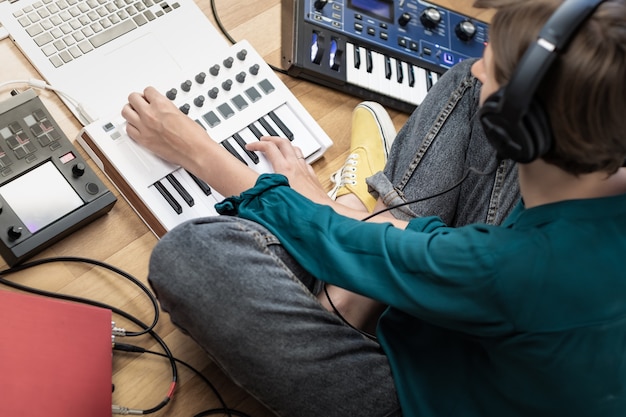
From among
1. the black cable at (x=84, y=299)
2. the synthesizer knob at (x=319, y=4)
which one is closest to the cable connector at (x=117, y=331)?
the black cable at (x=84, y=299)

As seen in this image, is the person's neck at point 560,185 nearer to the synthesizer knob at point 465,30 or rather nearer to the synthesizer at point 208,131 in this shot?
the synthesizer at point 208,131

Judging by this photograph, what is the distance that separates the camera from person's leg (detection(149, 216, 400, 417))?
3.43 ft

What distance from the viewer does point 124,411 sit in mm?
1156

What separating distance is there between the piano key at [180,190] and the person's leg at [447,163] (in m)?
0.33

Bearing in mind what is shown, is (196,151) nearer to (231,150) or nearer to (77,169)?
(231,150)

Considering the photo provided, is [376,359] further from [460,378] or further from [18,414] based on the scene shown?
[18,414]

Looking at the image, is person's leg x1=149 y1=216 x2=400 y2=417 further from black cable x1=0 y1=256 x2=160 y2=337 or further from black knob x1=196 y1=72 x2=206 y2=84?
black knob x1=196 y1=72 x2=206 y2=84

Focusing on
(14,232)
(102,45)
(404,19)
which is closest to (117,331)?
(14,232)

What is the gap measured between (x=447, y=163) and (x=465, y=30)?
17.3 inches

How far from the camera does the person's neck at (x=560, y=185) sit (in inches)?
36.9

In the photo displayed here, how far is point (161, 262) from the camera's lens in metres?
1.05

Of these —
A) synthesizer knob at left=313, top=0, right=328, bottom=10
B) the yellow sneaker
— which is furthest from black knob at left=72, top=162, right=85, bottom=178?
synthesizer knob at left=313, top=0, right=328, bottom=10

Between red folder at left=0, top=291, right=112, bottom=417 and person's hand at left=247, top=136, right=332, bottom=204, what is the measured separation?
1.27 feet

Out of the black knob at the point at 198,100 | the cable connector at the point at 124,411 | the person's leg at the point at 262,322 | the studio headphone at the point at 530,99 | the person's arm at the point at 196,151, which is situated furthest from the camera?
the black knob at the point at 198,100
